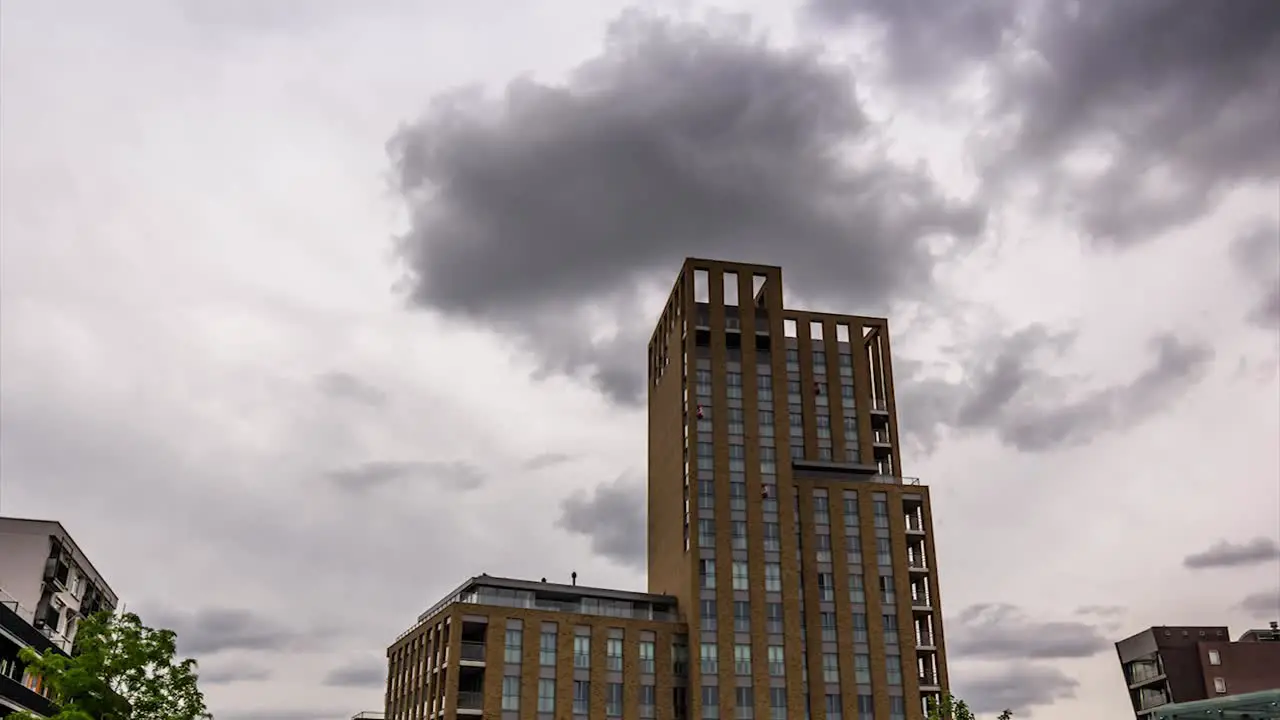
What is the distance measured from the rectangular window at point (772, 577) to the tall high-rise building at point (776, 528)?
0.41 feet

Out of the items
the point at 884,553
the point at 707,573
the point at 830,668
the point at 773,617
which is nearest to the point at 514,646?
Result: the point at 707,573

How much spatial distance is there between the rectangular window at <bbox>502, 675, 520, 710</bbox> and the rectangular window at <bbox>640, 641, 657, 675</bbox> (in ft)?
36.4

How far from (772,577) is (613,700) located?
17.7 m

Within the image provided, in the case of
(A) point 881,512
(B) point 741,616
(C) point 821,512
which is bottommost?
(B) point 741,616

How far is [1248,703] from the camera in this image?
4347 cm

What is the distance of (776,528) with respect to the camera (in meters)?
95.9

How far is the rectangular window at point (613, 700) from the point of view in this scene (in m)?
88.3

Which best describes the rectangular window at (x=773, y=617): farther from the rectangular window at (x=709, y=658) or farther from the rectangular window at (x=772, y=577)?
the rectangular window at (x=709, y=658)

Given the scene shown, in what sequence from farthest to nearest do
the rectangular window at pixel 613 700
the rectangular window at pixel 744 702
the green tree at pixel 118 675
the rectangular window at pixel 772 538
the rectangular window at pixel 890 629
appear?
1. the rectangular window at pixel 772 538
2. the rectangular window at pixel 890 629
3. the rectangular window at pixel 744 702
4. the rectangular window at pixel 613 700
5. the green tree at pixel 118 675

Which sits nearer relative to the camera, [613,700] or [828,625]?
[613,700]

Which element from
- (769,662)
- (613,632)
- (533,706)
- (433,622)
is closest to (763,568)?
(769,662)

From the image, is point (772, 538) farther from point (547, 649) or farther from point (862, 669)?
point (547, 649)

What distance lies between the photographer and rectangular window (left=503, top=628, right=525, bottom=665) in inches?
3452

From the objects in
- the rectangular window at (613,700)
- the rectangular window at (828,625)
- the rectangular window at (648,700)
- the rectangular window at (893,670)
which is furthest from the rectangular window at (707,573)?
the rectangular window at (893,670)
